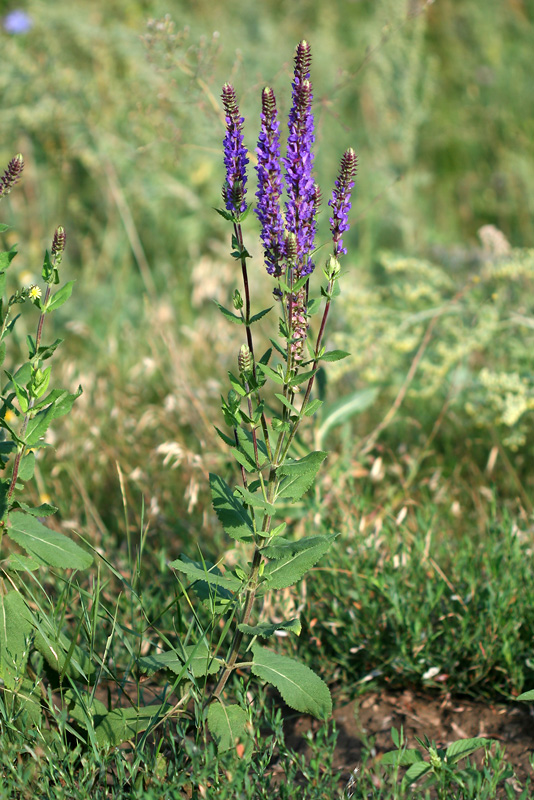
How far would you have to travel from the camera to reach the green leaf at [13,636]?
1.84 m

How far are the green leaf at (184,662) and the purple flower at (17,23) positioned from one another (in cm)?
480

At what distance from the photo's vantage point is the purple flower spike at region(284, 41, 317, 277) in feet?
5.14

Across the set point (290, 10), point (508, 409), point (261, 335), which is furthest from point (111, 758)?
point (290, 10)

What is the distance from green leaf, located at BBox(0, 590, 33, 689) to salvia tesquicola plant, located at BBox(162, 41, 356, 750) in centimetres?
35

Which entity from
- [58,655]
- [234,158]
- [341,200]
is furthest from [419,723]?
[234,158]

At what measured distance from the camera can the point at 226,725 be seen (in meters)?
1.76

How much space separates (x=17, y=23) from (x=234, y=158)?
4445 mm

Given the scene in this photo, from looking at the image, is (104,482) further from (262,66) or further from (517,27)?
(517,27)

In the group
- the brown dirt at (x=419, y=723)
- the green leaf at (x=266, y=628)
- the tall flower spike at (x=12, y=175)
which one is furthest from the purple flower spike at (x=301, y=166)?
the brown dirt at (x=419, y=723)

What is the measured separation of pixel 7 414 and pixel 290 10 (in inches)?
271

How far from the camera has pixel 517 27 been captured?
6379 millimetres

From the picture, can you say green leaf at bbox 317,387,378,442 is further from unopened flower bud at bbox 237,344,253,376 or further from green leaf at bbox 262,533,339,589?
unopened flower bud at bbox 237,344,253,376

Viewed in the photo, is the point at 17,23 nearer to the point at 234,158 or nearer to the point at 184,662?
the point at 234,158

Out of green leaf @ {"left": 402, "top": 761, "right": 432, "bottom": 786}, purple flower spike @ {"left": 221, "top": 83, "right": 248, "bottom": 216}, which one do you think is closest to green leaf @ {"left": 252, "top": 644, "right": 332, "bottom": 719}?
green leaf @ {"left": 402, "top": 761, "right": 432, "bottom": 786}
